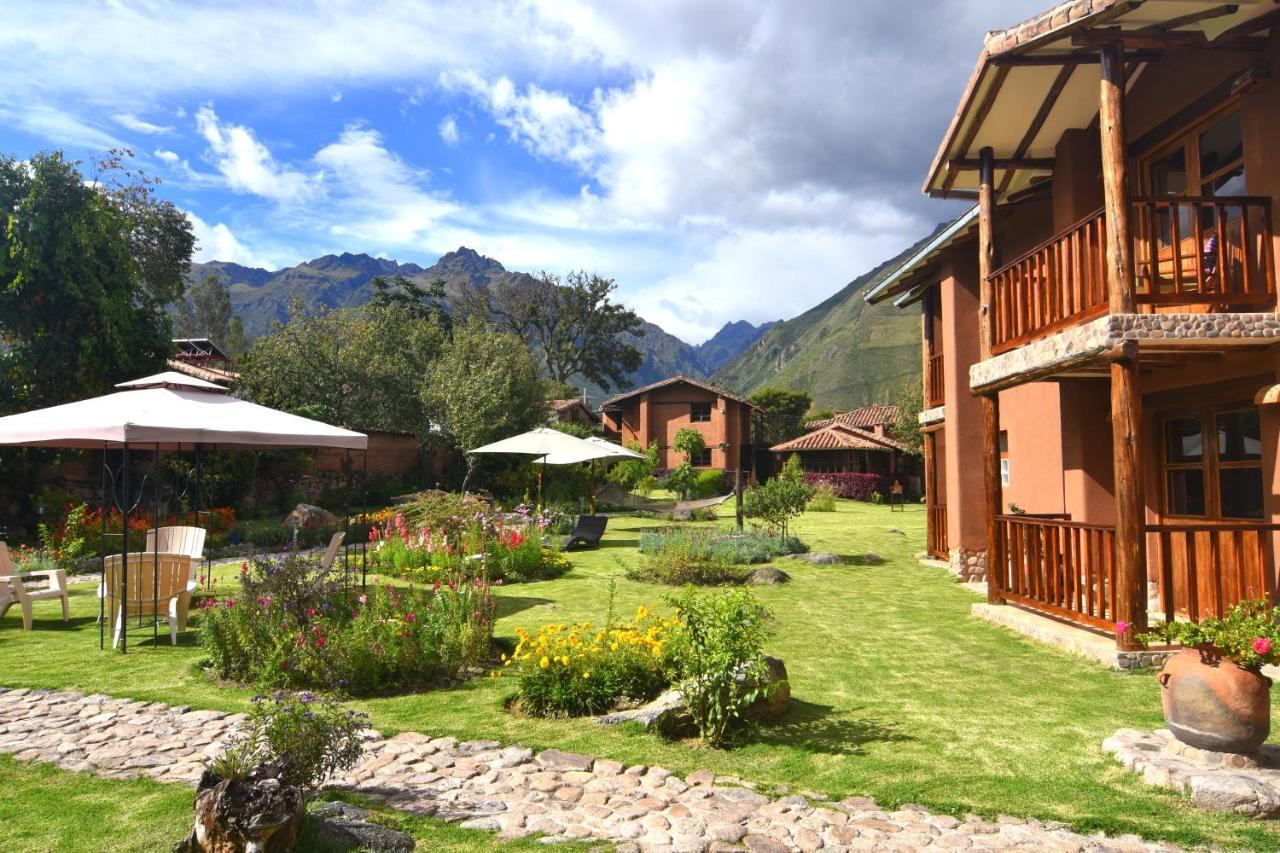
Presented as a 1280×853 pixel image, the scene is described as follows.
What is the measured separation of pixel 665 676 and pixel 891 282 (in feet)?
37.1

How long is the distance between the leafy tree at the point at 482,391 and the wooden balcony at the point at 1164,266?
65.7 ft

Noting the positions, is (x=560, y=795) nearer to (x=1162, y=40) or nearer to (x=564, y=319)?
(x=1162, y=40)

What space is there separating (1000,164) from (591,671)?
8132 millimetres

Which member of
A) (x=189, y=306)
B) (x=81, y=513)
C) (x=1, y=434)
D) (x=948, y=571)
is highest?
(x=189, y=306)

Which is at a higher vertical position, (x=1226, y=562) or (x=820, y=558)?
(x=1226, y=562)

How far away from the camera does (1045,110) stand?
938 cm

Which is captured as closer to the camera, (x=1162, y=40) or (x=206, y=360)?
(x=1162, y=40)

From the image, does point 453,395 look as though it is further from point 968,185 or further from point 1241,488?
point 1241,488

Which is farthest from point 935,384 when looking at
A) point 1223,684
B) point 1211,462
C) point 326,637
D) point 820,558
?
point 326,637

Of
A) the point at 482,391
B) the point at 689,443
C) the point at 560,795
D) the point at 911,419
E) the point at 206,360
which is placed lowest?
the point at 560,795

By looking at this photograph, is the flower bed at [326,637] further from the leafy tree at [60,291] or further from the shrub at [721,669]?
the leafy tree at [60,291]

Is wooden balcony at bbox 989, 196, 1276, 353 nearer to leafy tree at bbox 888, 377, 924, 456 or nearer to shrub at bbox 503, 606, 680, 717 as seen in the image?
shrub at bbox 503, 606, 680, 717

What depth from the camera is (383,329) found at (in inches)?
1323

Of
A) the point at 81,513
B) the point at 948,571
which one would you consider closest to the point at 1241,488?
the point at 948,571
